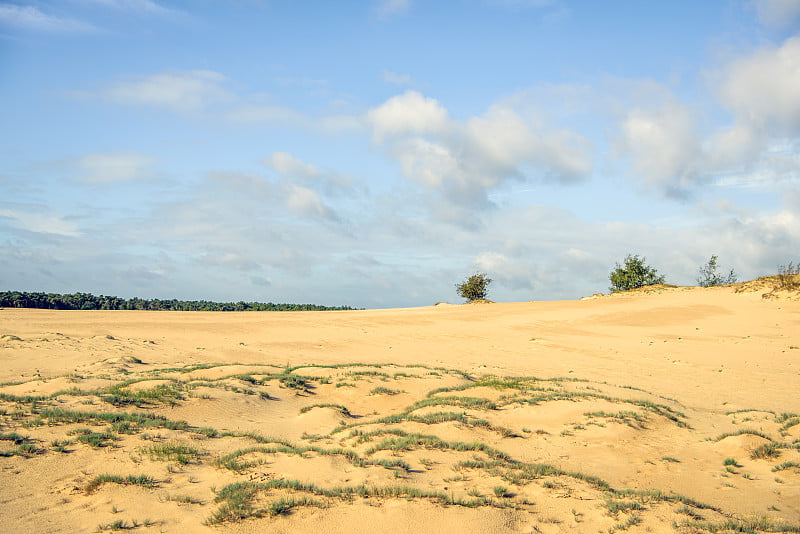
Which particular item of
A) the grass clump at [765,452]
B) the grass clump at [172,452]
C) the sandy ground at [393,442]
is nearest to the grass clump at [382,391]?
the sandy ground at [393,442]

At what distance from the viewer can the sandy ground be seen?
694cm

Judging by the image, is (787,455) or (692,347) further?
(692,347)

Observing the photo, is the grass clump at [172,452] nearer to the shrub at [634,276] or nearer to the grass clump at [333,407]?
the grass clump at [333,407]

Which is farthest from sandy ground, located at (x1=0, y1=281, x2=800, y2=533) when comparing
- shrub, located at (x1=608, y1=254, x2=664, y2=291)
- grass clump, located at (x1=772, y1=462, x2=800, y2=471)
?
shrub, located at (x1=608, y1=254, x2=664, y2=291)

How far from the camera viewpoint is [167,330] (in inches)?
1395

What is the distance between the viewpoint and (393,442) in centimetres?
1019

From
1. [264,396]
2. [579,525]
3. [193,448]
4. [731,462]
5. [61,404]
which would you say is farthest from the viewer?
[264,396]

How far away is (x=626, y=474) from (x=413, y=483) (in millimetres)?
4413

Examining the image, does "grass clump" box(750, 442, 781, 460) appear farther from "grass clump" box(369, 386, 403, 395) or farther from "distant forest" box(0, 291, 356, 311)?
"distant forest" box(0, 291, 356, 311)

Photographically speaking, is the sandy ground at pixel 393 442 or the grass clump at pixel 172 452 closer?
the sandy ground at pixel 393 442

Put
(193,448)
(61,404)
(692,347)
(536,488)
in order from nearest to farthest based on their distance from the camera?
(536,488)
(193,448)
(61,404)
(692,347)

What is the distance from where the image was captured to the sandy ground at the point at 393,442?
22.8 ft

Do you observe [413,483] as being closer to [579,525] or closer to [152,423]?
[579,525]

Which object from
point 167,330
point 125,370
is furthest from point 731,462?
point 167,330
